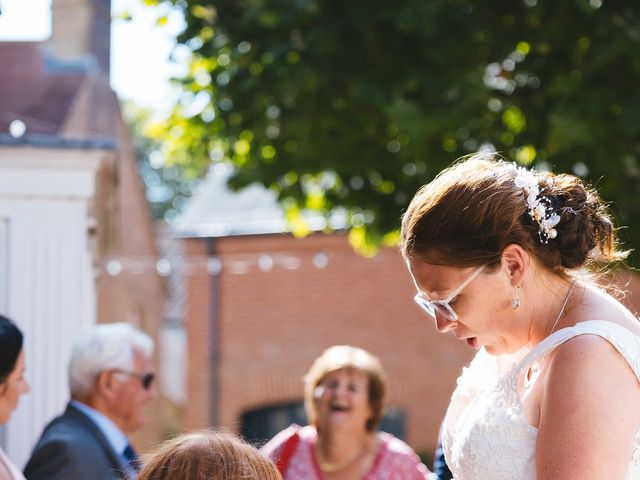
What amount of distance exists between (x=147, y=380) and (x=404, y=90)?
8.82 feet

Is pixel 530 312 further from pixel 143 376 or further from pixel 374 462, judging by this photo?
pixel 374 462

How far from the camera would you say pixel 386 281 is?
14195 mm

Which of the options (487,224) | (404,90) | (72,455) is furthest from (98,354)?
(404,90)

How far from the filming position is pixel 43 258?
5.04 m

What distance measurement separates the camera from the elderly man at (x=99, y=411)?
4.00 meters

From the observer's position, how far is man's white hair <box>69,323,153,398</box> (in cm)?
451

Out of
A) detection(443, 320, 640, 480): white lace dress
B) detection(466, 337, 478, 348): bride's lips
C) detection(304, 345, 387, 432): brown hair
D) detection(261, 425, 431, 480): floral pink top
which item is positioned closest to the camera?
detection(443, 320, 640, 480): white lace dress

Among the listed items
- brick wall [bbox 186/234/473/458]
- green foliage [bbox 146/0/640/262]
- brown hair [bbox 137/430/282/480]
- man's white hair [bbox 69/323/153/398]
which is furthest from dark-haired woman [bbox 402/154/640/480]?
brick wall [bbox 186/234/473/458]

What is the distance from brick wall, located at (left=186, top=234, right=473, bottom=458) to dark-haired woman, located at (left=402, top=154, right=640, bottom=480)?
11.2 m

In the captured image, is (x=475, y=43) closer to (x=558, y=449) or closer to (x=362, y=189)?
(x=362, y=189)

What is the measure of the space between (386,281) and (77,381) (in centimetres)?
987

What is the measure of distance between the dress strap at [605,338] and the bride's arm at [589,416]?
0.04 ft

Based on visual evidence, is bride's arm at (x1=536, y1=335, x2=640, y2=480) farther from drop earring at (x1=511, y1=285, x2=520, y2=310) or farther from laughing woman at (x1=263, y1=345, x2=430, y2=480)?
laughing woman at (x1=263, y1=345, x2=430, y2=480)

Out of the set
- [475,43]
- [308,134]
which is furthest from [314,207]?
[475,43]
